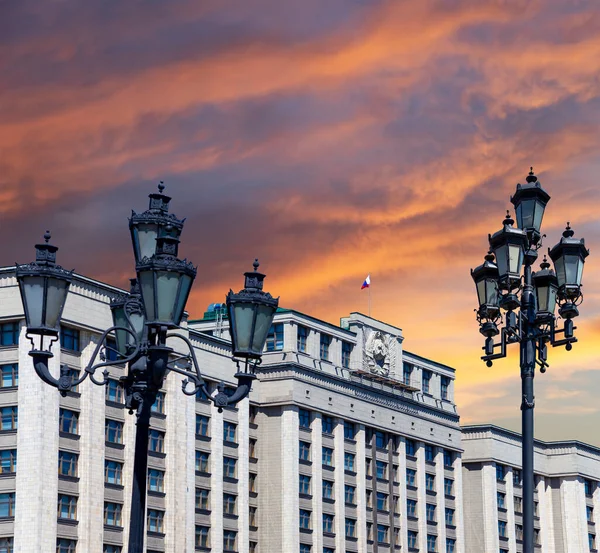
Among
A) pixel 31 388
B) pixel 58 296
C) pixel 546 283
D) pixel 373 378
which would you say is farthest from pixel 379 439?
pixel 58 296

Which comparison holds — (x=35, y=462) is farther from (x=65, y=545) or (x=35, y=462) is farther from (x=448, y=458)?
(x=448, y=458)

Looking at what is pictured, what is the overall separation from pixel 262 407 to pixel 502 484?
132 ft

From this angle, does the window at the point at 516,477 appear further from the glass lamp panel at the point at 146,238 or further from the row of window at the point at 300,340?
the glass lamp panel at the point at 146,238

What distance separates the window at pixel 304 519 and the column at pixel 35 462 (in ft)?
95.7

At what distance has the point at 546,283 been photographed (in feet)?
109

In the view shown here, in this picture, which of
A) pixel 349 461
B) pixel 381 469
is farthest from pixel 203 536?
pixel 381 469

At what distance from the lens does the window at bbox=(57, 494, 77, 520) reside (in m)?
91.1

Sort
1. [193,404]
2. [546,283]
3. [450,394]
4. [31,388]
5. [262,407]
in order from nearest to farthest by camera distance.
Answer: [546,283] → [31,388] → [193,404] → [262,407] → [450,394]

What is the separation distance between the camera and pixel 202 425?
349 feet

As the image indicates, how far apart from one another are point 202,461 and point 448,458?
3822 centimetres

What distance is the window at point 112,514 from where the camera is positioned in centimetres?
9475

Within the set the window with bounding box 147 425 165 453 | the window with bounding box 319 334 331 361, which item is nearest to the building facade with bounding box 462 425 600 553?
the window with bounding box 319 334 331 361

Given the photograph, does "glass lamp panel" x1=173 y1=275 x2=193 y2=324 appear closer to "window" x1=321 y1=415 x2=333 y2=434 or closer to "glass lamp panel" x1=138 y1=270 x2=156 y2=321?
"glass lamp panel" x1=138 y1=270 x2=156 y2=321

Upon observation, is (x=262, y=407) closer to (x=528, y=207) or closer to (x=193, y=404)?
(x=193, y=404)
